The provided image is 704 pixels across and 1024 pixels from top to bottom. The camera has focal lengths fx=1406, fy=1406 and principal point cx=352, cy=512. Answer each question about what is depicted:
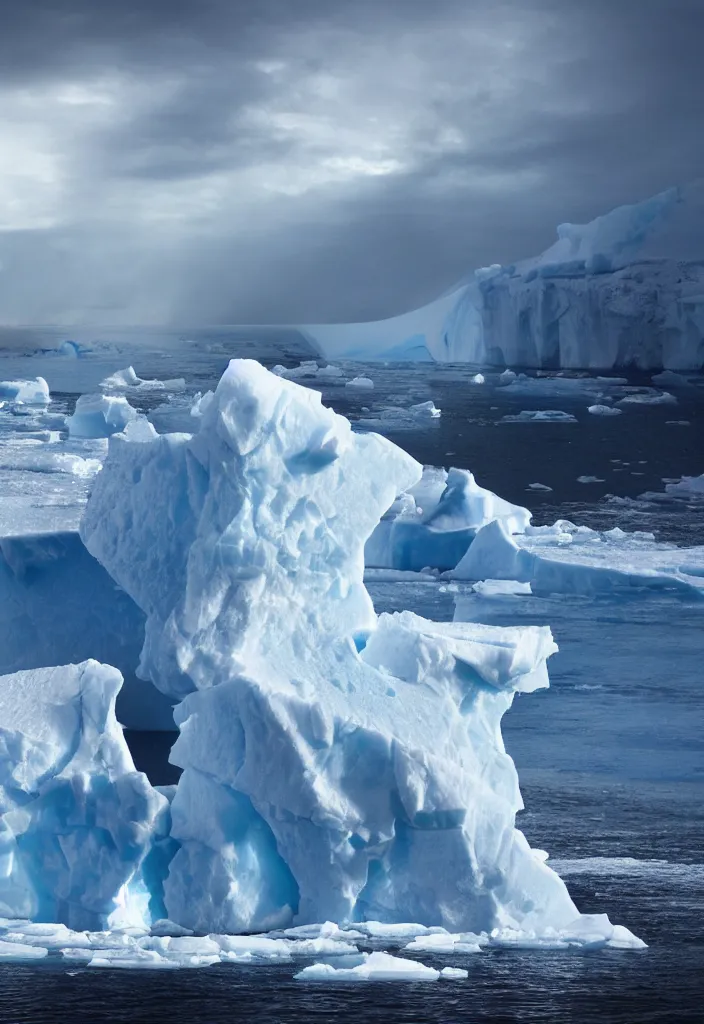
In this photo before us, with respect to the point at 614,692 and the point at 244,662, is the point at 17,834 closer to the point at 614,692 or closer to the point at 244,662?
the point at 244,662

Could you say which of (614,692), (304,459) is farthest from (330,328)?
(304,459)

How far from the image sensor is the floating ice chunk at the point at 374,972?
486 centimetres

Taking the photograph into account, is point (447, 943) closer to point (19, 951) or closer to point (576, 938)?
point (576, 938)

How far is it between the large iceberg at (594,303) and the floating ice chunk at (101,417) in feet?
47.9

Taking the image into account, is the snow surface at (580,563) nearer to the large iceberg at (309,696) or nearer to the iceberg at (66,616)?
the iceberg at (66,616)

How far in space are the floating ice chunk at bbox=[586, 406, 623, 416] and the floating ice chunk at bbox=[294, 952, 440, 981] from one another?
22.5m

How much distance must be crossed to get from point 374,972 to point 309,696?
1196mm

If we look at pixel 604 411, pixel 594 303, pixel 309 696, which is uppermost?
pixel 594 303

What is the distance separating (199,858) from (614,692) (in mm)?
4539

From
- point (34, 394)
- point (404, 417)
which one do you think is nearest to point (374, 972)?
point (404, 417)

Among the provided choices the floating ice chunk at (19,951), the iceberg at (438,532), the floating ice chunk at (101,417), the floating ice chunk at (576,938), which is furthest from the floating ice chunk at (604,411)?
the floating ice chunk at (19,951)

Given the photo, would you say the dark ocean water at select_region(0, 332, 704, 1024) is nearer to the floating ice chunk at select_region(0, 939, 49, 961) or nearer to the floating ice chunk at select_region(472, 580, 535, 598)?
the floating ice chunk at select_region(0, 939, 49, 961)

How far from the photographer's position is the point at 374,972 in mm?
4875

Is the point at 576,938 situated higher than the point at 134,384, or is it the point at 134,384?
the point at 134,384
